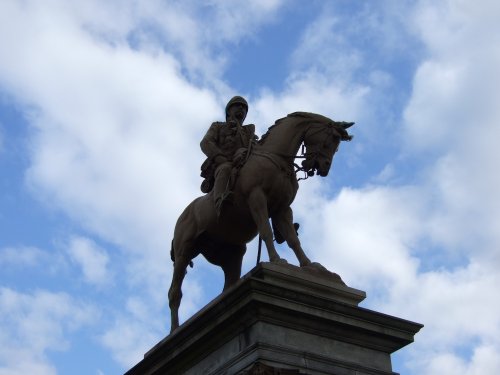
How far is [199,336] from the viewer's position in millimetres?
15234

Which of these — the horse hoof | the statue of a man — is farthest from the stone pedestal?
the statue of a man

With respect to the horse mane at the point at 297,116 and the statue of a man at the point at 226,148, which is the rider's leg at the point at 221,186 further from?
the horse mane at the point at 297,116

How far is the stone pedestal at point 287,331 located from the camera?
1430 cm

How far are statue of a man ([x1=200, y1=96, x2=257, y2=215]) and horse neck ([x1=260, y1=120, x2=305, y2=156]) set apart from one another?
1.37ft

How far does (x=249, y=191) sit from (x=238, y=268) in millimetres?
2109

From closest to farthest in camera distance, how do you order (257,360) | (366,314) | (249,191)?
(257,360), (366,314), (249,191)

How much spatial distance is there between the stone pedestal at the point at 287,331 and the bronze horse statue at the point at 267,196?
940mm

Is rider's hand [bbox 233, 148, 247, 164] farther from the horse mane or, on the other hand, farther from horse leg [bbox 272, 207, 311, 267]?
horse leg [bbox 272, 207, 311, 267]

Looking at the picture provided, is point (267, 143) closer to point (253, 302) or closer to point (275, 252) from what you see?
point (275, 252)

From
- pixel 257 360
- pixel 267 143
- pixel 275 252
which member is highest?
pixel 267 143

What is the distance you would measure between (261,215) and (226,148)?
6.96 feet

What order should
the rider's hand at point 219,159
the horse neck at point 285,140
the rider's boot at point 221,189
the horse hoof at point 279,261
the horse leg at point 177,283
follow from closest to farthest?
the horse hoof at point 279,261 < the rider's boot at point 221,189 < the horse neck at point 285,140 < the rider's hand at point 219,159 < the horse leg at point 177,283

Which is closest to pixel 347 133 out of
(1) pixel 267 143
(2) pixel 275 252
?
(1) pixel 267 143

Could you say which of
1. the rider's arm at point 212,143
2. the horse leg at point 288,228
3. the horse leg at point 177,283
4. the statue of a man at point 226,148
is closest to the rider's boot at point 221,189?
the statue of a man at point 226,148
